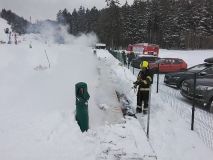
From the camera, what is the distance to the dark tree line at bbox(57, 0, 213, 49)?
74.3m

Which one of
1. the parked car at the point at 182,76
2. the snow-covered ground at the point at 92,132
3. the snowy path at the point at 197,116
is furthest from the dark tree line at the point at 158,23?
the snow-covered ground at the point at 92,132

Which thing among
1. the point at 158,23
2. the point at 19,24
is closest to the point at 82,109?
the point at 19,24

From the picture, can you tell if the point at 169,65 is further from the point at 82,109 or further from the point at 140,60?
the point at 82,109

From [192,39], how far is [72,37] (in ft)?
175

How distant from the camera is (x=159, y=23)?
8956 centimetres

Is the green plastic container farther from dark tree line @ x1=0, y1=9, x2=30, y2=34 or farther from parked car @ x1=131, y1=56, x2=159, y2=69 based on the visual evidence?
dark tree line @ x1=0, y1=9, x2=30, y2=34

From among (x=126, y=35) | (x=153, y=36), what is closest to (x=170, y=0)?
(x=153, y=36)

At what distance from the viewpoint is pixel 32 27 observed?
3688cm

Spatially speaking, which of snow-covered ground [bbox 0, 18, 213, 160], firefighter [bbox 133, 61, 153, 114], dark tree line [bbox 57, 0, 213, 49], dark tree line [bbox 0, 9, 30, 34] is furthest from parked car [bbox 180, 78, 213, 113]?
dark tree line [bbox 57, 0, 213, 49]

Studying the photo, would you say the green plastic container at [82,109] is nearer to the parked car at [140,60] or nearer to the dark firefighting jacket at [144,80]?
the dark firefighting jacket at [144,80]

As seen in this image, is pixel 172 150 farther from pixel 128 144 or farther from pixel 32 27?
pixel 32 27

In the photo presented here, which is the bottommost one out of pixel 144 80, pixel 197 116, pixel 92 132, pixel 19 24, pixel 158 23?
pixel 197 116

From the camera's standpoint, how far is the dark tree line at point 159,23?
244 ft

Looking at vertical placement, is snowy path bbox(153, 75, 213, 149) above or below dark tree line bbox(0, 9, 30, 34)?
below
